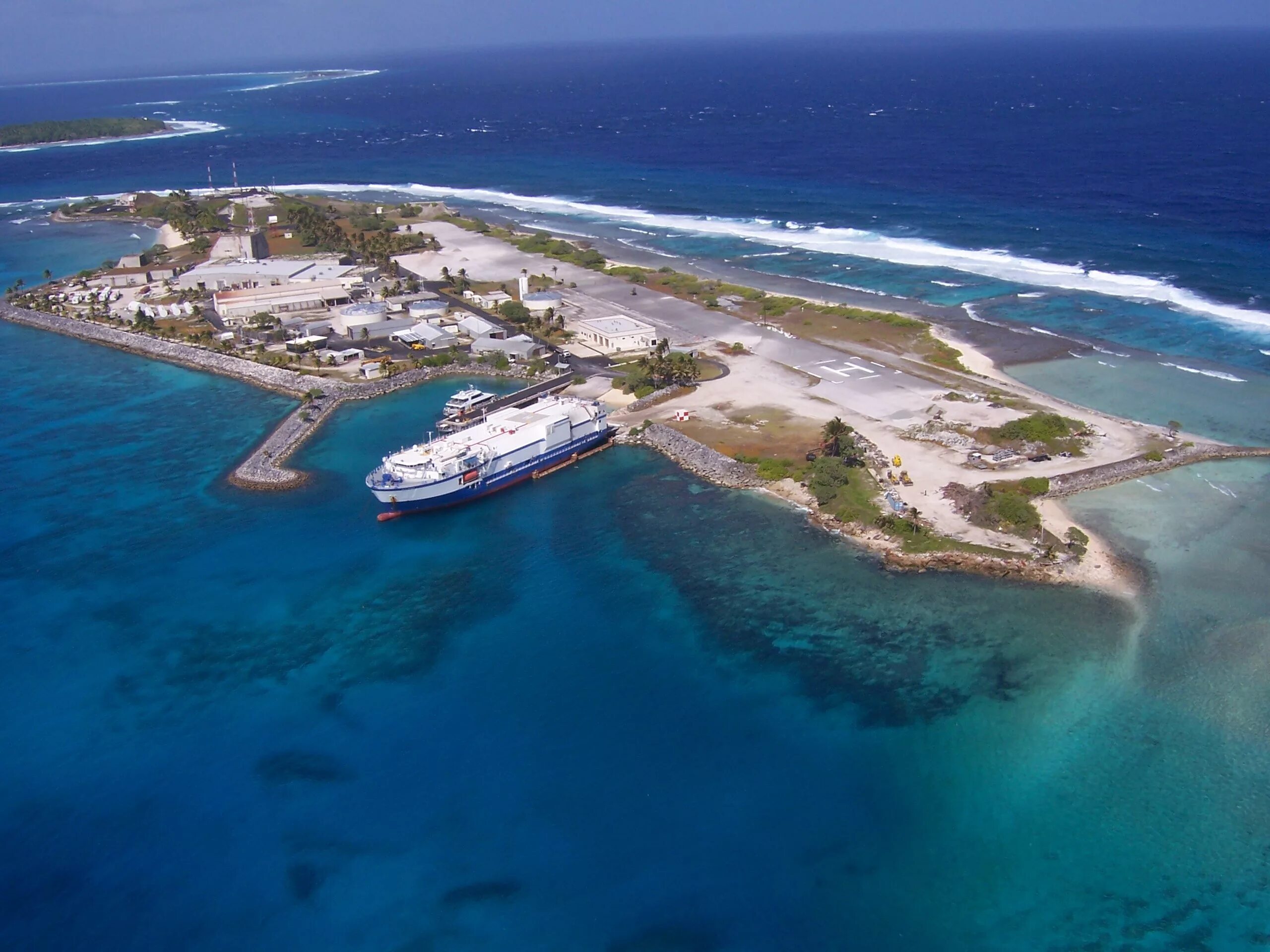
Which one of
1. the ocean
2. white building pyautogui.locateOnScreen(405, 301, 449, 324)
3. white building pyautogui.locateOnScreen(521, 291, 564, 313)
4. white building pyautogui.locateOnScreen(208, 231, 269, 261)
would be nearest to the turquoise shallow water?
the ocean

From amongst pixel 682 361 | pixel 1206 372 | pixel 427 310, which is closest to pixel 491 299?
pixel 427 310

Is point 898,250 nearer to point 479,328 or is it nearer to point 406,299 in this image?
point 479,328

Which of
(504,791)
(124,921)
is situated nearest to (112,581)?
(124,921)

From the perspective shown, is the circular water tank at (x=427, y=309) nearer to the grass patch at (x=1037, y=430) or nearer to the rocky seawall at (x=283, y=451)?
the rocky seawall at (x=283, y=451)

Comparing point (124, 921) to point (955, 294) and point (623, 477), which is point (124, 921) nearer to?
point (623, 477)

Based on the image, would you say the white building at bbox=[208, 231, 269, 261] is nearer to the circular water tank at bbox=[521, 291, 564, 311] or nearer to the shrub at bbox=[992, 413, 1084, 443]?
Result: the circular water tank at bbox=[521, 291, 564, 311]

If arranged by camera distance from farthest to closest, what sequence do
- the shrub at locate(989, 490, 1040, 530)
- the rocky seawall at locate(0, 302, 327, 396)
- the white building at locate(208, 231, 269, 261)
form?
the white building at locate(208, 231, 269, 261) < the rocky seawall at locate(0, 302, 327, 396) < the shrub at locate(989, 490, 1040, 530)
